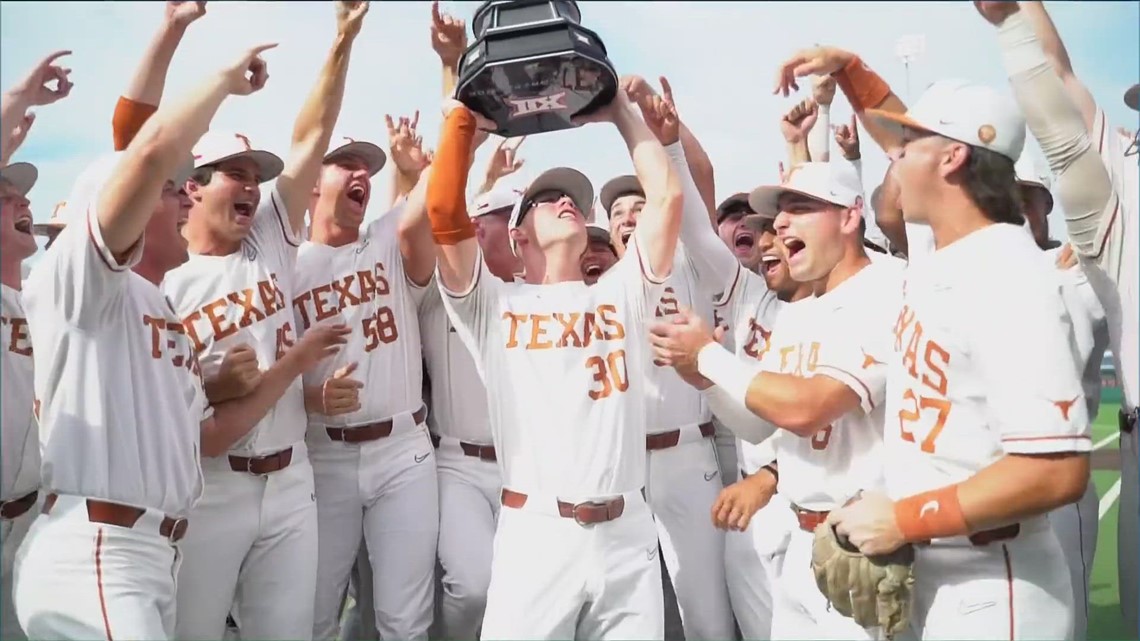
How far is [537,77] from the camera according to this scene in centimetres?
283

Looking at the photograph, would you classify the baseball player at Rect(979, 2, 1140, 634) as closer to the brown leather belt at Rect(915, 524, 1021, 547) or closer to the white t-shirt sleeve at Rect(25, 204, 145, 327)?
the brown leather belt at Rect(915, 524, 1021, 547)

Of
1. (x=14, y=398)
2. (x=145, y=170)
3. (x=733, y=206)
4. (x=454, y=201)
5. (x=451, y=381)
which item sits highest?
(x=145, y=170)

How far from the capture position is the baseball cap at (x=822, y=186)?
9.88ft

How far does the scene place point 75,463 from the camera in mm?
2439

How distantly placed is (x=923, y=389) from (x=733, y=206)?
257cm

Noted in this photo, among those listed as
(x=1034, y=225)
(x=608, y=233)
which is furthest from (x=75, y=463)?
(x=1034, y=225)

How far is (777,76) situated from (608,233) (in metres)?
1.73

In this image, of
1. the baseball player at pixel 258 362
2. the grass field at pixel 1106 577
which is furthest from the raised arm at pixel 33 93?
the grass field at pixel 1106 577

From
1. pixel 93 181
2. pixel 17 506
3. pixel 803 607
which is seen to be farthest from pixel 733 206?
pixel 17 506

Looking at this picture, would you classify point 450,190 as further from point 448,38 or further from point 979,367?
point 979,367

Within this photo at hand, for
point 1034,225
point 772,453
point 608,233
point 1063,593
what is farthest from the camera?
point 608,233

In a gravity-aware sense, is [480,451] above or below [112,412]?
below

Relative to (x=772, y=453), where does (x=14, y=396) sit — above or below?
above

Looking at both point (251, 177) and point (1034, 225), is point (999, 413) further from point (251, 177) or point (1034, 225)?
point (251, 177)
